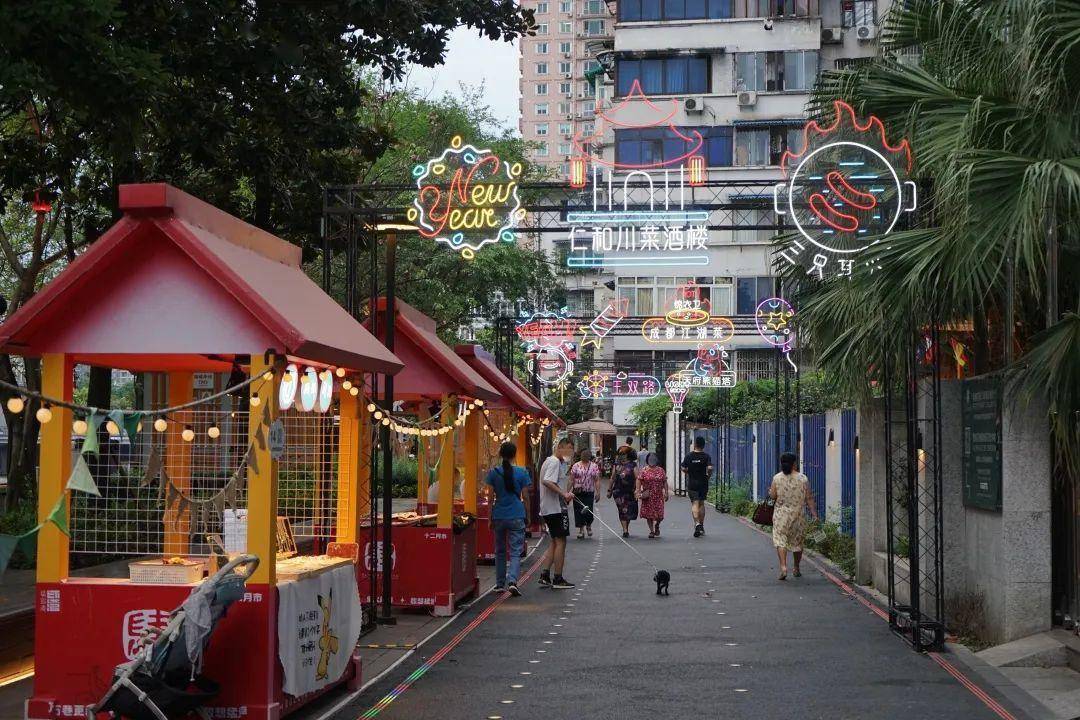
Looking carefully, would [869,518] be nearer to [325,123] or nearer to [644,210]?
[644,210]

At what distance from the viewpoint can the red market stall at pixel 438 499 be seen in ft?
50.6

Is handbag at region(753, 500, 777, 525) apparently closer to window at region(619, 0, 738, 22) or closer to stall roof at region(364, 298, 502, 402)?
stall roof at region(364, 298, 502, 402)

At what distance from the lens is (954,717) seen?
9555mm

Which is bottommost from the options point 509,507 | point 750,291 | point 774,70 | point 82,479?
point 509,507

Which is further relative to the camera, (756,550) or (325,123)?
(756,550)

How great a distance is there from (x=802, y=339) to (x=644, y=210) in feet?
16.0

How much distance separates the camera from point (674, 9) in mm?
50188

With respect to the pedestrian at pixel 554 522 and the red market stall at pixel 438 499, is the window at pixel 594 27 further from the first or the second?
the red market stall at pixel 438 499

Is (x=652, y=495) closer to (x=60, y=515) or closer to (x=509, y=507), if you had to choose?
(x=509, y=507)

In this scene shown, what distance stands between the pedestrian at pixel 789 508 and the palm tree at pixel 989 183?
165 inches

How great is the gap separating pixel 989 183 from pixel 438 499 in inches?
297

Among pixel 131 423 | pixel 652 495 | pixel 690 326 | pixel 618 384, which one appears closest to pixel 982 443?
pixel 131 423

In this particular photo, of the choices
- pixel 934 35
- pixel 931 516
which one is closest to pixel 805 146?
pixel 934 35

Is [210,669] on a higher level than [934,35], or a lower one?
lower
